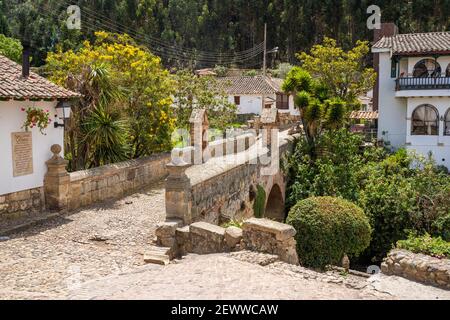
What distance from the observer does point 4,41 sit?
37781 millimetres

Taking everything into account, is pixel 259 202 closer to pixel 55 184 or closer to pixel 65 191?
pixel 65 191

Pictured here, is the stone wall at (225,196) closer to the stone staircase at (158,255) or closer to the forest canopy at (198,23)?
the stone staircase at (158,255)

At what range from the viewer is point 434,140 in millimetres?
28641

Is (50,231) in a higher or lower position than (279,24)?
lower

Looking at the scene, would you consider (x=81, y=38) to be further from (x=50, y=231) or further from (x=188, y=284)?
(x=188, y=284)

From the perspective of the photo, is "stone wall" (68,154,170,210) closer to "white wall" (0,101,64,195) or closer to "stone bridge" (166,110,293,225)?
"white wall" (0,101,64,195)

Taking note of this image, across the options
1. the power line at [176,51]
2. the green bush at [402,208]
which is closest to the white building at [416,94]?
the green bush at [402,208]

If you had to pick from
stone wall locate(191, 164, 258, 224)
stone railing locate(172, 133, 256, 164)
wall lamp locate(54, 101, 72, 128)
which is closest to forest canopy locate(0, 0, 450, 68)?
stone railing locate(172, 133, 256, 164)

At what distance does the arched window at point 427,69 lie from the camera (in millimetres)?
28562

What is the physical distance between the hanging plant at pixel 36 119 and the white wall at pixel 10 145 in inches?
3.7

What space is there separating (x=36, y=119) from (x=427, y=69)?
23.9m

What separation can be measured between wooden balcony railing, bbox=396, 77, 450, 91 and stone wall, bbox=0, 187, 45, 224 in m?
22.3

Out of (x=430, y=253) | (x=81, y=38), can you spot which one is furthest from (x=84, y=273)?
(x=81, y=38)
